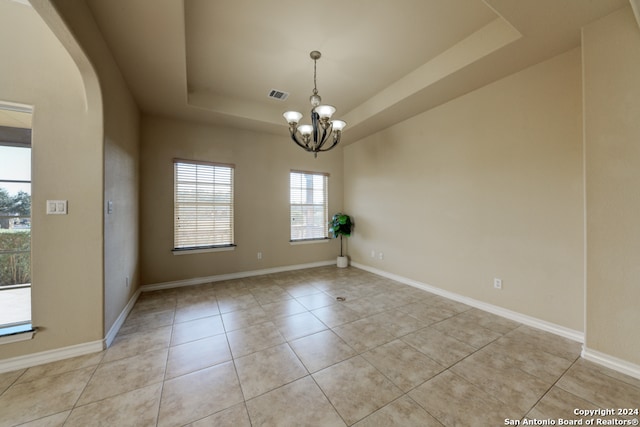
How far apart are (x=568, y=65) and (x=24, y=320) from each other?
556cm

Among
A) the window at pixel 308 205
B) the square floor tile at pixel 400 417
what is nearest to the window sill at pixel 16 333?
the square floor tile at pixel 400 417

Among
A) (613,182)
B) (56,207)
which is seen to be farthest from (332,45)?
(56,207)

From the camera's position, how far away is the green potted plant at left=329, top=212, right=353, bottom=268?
5145 mm

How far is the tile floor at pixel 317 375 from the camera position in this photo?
1.50 m

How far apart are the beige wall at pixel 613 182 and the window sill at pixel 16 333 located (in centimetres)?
472

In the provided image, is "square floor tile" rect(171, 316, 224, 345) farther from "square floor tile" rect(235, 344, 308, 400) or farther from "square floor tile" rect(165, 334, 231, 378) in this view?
"square floor tile" rect(235, 344, 308, 400)

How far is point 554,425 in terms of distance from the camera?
56.0 inches

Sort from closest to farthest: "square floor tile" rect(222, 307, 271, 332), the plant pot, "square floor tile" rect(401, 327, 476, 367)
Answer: "square floor tile" rect(401, 327, 476, 367) < "square floor tile" rect(222, 307, 271, 332) < the plant pot

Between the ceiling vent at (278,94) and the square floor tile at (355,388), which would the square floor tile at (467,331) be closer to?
the square floor tile at (355,388)

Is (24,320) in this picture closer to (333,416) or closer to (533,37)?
(333,416)

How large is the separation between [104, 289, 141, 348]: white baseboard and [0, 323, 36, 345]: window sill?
0.50 metres

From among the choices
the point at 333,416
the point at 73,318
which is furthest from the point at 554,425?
the point at 73,318

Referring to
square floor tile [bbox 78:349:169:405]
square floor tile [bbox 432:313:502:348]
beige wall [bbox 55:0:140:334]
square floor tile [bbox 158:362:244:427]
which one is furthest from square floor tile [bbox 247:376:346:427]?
beige wall [bbox 55:0:140:334]

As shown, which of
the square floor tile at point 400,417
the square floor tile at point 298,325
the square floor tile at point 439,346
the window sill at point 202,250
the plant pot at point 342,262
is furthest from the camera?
the plant pot at point 342,262
